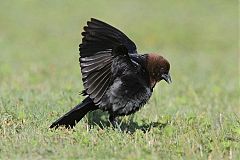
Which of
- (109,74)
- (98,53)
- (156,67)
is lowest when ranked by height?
(109,74)

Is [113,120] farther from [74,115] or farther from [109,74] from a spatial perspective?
[109,74]

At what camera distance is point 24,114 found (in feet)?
22.9

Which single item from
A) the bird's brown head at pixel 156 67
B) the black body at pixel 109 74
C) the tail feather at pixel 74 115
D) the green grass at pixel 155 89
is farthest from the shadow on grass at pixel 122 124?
the bird's brown head at pixel 156 67

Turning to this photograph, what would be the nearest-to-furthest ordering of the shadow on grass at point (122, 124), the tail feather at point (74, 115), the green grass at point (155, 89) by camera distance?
the green grass at point (155, 89), the tail feather at point (74, 115), the shadow on grass at point (122, 124)

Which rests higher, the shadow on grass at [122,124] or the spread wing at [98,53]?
the spread wing at [98,53]

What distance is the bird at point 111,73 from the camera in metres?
6.29

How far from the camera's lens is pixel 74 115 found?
6.77 m

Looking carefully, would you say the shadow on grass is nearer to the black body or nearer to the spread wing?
the black body

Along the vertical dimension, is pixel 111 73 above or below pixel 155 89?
below

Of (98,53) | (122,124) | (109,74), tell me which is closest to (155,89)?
(122,124)

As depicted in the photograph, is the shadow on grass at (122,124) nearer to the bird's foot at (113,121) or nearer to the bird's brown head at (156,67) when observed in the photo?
the bird's foot at (113,121)

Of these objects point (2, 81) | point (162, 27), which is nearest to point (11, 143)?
point (2, 81)

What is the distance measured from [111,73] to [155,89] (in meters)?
3.64

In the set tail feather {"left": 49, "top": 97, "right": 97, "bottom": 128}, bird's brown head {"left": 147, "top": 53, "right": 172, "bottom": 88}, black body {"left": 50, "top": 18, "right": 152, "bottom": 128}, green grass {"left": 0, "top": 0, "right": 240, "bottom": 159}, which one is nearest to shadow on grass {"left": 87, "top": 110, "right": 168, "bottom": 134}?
green grass {"left": 0, "top": 0, "right": 240, "bottom": 159}
